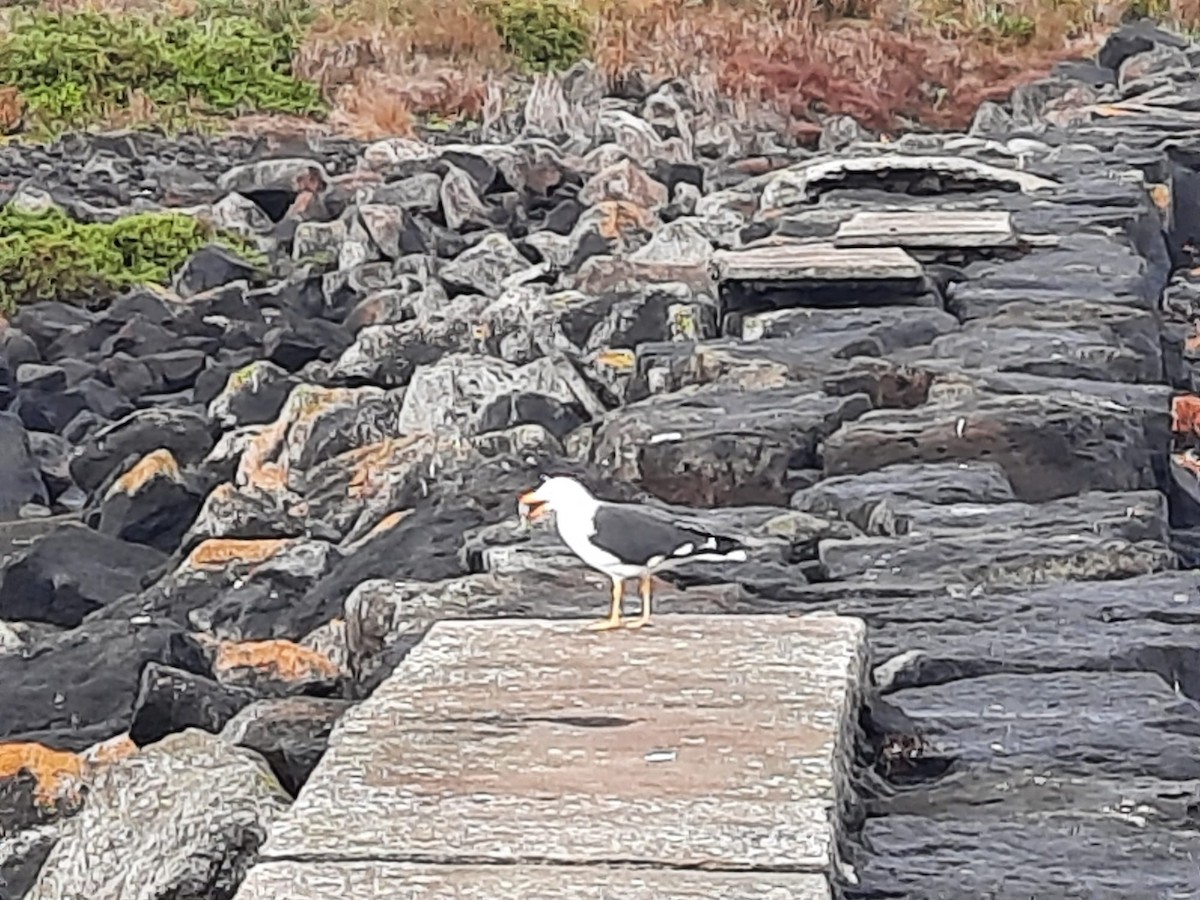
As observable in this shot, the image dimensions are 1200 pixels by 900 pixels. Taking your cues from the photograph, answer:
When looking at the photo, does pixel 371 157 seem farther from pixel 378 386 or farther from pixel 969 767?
pixel 969 767

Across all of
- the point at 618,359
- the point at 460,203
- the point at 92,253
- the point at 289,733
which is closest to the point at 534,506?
the point at 289,733

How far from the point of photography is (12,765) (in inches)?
184

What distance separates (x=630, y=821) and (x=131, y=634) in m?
3.36

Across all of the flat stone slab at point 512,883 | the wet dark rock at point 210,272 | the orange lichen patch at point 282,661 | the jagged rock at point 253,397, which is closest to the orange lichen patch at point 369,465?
the orange lichen patch at point 282,661

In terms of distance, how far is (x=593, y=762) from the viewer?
2.71m

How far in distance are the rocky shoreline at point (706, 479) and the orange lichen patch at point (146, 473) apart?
0.11 feet

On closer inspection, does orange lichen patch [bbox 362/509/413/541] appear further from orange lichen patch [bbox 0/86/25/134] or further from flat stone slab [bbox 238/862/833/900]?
orange lichen patch [bbox 0/86/25/134]

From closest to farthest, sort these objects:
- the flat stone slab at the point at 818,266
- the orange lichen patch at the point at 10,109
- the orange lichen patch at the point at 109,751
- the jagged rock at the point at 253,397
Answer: the orange lichen patch at the point at 109,751 < the flat stone slab at the point at 818,266 < the jagged rock at the point at 253,397 < the orange lichen patch at the point at 10,109

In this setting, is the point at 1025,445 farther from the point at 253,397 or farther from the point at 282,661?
the point at 253,397

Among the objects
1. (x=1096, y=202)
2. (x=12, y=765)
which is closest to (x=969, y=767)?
(x=12, y=765)

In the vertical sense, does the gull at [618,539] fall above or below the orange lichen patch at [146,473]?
above

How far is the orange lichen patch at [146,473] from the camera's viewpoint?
803 centimetres

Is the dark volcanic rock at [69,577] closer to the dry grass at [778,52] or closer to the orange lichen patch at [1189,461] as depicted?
the orange lichen patch at [1189,461]

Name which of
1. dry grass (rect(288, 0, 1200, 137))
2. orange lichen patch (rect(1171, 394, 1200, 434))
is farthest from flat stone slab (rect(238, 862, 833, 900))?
dry grass (rect(288, 0, 1200, 137))
